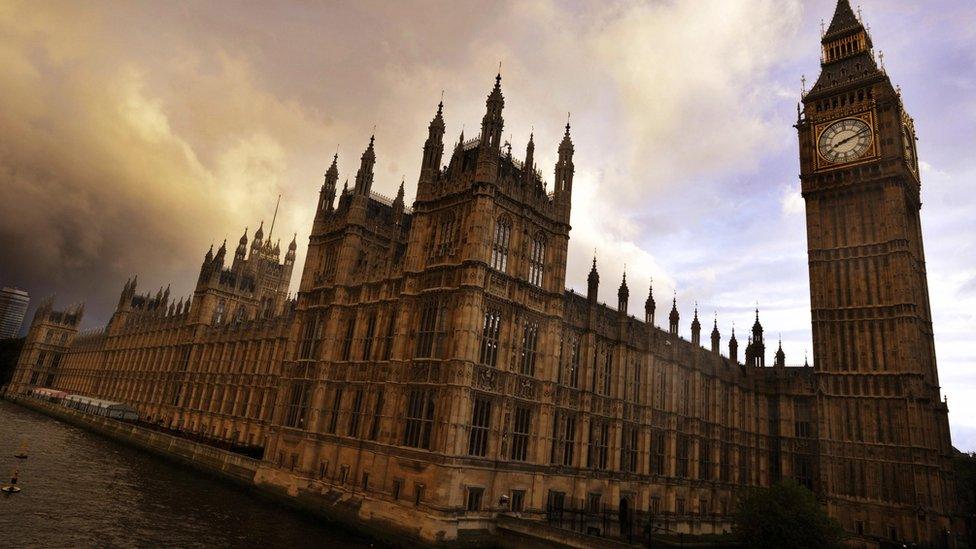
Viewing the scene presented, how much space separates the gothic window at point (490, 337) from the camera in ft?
123

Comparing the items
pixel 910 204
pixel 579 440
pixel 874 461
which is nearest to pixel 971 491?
pixel 874 461

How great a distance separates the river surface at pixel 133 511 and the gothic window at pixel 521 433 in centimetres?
1081

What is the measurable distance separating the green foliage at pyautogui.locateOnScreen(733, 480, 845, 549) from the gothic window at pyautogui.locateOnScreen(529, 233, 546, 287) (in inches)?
784

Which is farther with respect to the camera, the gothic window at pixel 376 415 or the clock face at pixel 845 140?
the clock face at pixel 845 140

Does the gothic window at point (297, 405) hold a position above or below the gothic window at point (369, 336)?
below

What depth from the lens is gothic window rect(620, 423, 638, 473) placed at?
46.8m

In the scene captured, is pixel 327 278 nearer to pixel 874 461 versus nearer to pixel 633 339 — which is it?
pixel 633 339

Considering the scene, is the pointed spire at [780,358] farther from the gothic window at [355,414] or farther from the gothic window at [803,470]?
the gothic window at [355,414]

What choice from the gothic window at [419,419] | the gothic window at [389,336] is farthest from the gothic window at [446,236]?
the gothic window at [419,419]

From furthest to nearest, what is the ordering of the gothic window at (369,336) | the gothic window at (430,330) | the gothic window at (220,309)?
the gothic window at (220,309) → the gothic window at (369,336) → the gothic window at (430,330)

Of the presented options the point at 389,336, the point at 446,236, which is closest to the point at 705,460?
the point at 389,336

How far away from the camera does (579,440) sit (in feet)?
140

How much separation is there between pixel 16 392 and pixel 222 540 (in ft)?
511

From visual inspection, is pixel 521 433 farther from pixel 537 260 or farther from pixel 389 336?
pixel 537 260
